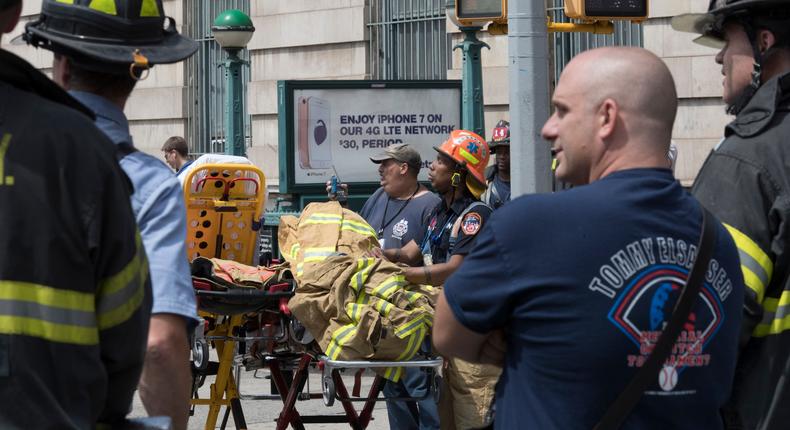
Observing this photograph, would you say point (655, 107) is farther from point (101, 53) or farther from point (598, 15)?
point (598, 15)

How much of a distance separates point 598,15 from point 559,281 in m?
5.53

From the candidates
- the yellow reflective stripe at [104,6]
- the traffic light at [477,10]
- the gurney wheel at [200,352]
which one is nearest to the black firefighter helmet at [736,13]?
the yellow reflective stripe at [104,6]

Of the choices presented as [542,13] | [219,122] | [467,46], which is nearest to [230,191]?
[542,13]

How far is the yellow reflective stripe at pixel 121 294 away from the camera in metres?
2.26

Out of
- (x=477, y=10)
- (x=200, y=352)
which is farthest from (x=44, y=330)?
(x=477, y=10)

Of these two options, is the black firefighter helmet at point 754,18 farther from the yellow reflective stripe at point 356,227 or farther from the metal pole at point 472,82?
the metal pole at point 472,82

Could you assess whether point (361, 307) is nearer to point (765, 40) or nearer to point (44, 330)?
point (765, 40)

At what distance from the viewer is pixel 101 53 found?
→ 2869 mm

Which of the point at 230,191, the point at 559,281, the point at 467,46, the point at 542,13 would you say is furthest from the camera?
the point at 467,46

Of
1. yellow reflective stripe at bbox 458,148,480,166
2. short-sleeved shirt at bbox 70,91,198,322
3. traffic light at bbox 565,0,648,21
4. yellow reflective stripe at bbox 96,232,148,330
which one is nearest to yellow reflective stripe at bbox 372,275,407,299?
yellow reflective stripe at bbox 458,148,480,166

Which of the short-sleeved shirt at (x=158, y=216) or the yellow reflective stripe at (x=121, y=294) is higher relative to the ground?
the short-sleeved shirt at (x=158, y=216)

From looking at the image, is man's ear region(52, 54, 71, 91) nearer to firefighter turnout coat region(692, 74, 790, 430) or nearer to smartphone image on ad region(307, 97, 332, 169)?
firefighter turnout coat region(692, 74, 790, 430)

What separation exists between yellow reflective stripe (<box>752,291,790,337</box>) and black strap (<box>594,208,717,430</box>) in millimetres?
585

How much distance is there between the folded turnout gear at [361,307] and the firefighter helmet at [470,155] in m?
0.88
